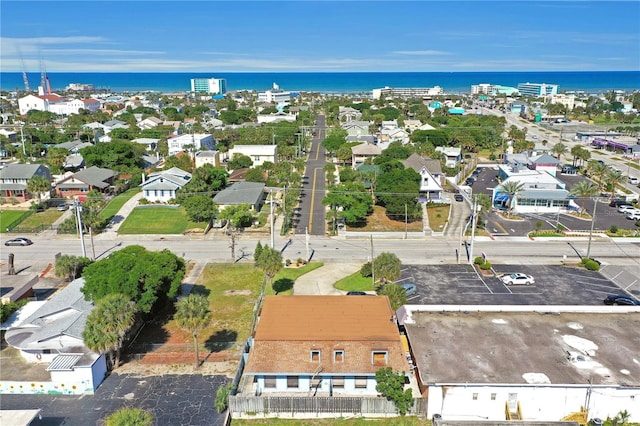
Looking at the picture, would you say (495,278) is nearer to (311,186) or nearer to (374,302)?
(374,302)

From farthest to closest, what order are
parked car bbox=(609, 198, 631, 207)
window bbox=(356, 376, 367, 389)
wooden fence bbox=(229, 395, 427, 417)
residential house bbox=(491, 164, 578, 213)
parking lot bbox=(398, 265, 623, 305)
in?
parked car bbox=(609, 198, 631, 207), residential house bbox=(491, 164, 578, 213), parking lot bbox=(398, 265, 623, 305), window bbox=(356, 376, 367, 389), wooden fence bbox=(229, 395, 427, 417)

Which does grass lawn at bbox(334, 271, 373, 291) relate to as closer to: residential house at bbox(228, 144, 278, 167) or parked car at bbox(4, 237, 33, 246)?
parked car at bbox(4, 237, 33, 246)

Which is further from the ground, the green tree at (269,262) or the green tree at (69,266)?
the green tree at (269,262)

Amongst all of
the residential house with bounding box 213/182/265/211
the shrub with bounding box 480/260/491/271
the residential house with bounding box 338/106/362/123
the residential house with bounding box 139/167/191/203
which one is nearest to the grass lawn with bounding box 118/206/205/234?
the residential house with bounding box 139/167/191/203

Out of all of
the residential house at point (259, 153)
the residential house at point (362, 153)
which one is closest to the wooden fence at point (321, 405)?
the residential house at point (259, 153)

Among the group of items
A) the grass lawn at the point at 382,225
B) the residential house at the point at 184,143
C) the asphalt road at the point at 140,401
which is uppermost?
the residential house at the point at 184,143

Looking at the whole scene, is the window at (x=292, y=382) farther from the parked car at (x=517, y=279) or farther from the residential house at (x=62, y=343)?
the parked car at (x=517, y=279)

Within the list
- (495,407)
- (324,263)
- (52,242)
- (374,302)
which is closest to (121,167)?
(52,242)
